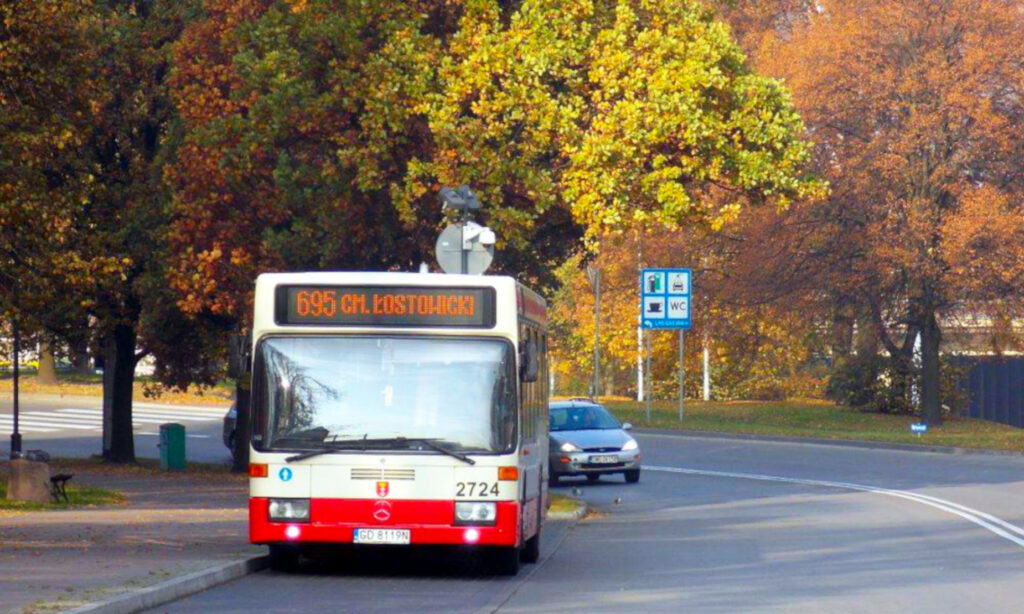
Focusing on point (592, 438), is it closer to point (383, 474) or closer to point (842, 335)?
point (383, 474)

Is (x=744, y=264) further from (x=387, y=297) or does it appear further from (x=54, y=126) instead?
(x=387, y=297)

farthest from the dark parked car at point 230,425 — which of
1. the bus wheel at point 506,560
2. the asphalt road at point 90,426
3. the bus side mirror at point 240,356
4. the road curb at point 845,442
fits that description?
the bus wheel at point 506,560

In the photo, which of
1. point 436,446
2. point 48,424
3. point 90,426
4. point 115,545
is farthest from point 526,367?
point 48,424

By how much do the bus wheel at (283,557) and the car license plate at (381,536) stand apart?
1041 millimetres

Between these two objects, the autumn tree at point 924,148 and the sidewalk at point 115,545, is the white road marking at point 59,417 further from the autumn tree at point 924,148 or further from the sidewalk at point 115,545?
the sidewalk at point 115,545

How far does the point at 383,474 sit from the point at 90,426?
3734cm

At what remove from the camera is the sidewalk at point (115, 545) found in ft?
39.4

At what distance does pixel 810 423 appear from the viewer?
166 ft

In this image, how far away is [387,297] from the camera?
575 inches

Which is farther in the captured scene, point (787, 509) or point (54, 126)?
point (787, 509)

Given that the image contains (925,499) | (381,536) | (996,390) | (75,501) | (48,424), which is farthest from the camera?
(996,390)

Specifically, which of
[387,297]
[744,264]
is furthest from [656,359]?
[387,297]

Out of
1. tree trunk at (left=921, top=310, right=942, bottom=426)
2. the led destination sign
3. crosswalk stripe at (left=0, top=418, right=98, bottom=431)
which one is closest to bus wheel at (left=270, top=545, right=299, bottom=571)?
the led destination sign

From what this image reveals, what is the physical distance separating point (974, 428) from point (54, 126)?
111 feet
